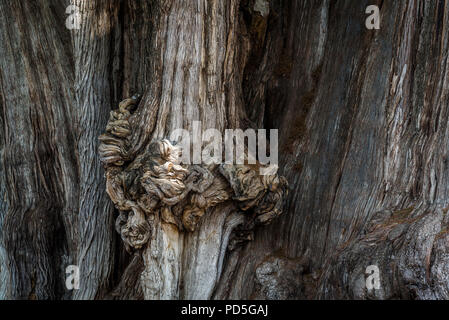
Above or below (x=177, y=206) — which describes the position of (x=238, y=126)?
above

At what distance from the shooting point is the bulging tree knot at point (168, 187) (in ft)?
11.0

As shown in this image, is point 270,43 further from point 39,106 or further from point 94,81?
point 39,106

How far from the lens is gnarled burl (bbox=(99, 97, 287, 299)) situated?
11.1ft

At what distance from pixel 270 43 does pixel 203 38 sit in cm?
77

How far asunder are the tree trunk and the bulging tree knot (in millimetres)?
71

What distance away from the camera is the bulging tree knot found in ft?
11.0

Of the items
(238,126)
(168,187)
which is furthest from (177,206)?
(238,126)

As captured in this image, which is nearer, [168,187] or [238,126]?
[168,187]

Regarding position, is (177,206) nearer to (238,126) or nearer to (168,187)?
(168,187)

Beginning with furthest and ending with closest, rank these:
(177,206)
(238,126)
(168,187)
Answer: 1. (238,126)
2. (177,206)
3. (168,187)

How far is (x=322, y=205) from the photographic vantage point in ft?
12.5

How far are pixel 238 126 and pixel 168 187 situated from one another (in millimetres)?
715

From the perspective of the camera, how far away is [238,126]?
3.76 metres

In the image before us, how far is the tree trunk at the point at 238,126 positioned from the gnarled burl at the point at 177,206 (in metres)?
0.02
